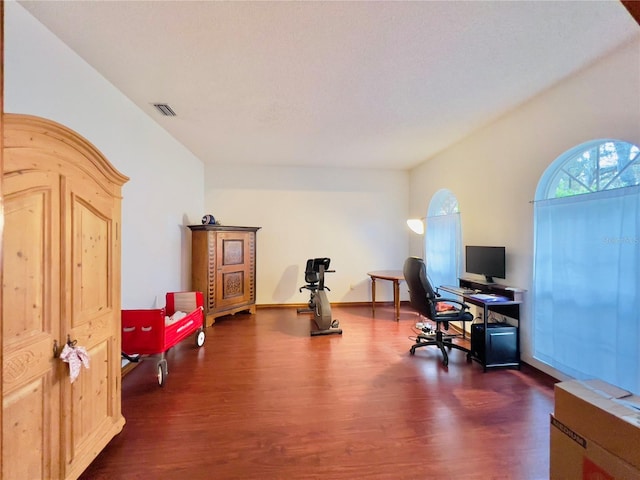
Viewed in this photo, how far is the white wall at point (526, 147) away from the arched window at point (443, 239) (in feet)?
0.67

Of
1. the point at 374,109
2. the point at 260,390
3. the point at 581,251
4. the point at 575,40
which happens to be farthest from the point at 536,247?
the point at 260,390

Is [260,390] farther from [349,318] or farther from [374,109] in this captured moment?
[374,109]

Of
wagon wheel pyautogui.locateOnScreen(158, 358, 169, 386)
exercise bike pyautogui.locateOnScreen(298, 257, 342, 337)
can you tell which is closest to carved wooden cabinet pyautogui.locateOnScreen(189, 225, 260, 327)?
exercise bike pyautogui.locateOnScreen(298, 257, 342, 337)

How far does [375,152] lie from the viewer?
4.52m

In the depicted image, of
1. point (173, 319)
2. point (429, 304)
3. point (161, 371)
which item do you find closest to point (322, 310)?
point (429, 304)

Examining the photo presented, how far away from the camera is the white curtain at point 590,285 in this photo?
1.99m

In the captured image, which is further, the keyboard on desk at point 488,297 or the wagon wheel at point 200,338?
the wagon wheel at point 200,338

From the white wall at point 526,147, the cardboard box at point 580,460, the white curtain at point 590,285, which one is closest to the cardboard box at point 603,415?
the cardboard box at point 580,460

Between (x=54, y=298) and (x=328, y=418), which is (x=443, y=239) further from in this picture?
(x=54, y=298)

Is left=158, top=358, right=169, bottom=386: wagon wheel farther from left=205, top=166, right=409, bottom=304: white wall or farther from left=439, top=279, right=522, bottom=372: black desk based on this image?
left=439, top=279, right=522, bottom=372: black desk

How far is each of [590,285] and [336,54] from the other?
2.86 m

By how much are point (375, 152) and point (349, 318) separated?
2.91 m

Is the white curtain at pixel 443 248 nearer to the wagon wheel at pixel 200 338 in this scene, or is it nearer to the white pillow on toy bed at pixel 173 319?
the wagon wheel at pixel 200 338

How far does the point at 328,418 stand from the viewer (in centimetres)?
207
